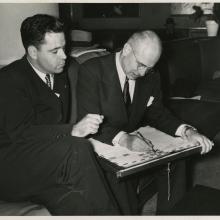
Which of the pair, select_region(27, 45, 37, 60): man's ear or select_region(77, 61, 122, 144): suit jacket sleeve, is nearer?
select_region(27, 45, 37, 60): man's ear

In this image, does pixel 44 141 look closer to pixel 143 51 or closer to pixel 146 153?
pixel 146 153

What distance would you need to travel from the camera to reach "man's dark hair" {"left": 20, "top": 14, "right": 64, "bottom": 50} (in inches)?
79.2

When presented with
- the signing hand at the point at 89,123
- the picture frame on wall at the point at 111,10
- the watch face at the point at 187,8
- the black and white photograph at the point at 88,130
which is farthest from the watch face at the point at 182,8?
the signing hand at the point at 89,123

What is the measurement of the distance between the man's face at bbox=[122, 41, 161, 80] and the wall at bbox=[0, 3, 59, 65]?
3.14 ft

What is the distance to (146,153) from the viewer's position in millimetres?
1819

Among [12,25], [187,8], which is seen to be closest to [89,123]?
[12,25]

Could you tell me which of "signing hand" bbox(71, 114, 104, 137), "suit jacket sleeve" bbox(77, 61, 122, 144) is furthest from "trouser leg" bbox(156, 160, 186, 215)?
"signing hand" bbox(71, 114, 104, 137)

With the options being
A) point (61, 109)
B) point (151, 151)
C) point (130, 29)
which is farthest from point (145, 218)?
point (130, 29)

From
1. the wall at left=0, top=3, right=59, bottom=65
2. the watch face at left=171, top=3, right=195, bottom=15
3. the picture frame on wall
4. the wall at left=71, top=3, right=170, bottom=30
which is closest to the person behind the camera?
the wall at left=0, top=3, right=59, bottom=65

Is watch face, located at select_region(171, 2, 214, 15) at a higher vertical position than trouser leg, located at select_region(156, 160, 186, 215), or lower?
higher

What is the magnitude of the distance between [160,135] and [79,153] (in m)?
0.64

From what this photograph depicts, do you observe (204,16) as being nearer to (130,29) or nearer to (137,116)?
(130,29)

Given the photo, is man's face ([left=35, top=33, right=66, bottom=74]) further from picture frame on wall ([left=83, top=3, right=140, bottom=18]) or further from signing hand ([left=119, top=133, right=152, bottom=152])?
picture frame on wall ([left=83, top=3, right=140, bottom=18])

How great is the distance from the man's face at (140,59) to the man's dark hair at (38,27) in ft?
1.56
